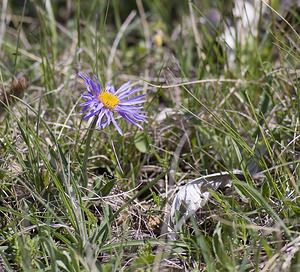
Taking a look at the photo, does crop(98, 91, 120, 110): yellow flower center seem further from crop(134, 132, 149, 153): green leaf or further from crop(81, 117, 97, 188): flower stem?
crop(134, 132, 149, 153): green leaf

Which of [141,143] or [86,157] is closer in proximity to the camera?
[86,157]

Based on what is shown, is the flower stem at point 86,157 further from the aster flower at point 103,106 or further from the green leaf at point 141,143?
the green leaf at point 141,143

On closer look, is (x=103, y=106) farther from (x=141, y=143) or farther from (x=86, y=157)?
(x=141, y=143)

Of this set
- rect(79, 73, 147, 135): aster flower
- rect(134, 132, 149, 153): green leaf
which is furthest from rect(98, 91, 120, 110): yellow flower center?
rect(134, 132, 149, 153): green leaf

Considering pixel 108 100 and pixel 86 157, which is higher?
pixel 108 100

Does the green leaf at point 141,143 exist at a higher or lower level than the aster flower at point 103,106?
lower

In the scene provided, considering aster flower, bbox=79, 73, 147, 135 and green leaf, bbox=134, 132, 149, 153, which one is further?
green leaf, bbox=134, 132, 149, 153

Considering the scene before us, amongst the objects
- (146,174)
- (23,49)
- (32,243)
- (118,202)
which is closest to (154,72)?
(23,49)

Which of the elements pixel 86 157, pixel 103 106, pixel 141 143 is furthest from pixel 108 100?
pixel 141 143

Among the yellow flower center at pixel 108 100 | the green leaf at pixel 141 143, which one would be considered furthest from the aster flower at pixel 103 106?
the green leaf at pixel 141 143
